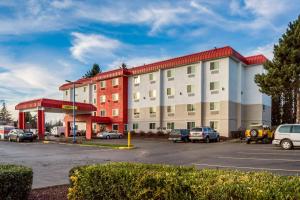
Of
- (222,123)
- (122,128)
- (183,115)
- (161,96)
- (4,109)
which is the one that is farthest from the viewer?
(4,109)

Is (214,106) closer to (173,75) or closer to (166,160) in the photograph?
(173,75)

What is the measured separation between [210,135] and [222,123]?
635 cm

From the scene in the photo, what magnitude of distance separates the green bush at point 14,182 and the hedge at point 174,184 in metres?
0.87

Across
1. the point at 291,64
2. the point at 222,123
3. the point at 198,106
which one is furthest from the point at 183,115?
the point at 291,64

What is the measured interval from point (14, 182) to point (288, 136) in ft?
74.4

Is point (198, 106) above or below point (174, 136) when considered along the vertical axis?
above

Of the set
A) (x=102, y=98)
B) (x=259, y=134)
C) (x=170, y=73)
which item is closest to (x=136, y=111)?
(x=102, y=98)

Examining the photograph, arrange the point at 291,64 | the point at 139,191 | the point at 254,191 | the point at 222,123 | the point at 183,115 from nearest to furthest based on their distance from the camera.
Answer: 1. the point at 254,191
2. the point at 139,191
3. the point at 291,64
4. the point at 222,123
5. the point at 183,115

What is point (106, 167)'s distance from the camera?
254 inches

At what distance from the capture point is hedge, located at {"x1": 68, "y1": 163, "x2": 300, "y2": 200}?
175 inches

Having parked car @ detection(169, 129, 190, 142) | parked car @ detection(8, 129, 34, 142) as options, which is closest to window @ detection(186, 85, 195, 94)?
parked car @ detection(169, 129, 190, 142)

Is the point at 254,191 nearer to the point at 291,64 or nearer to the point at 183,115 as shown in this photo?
the point at 291,64

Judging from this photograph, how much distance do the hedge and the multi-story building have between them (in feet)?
128

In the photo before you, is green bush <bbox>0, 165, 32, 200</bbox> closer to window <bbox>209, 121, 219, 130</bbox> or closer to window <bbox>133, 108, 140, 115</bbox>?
window <bbox>209, 121, 219, 130</bbox>
